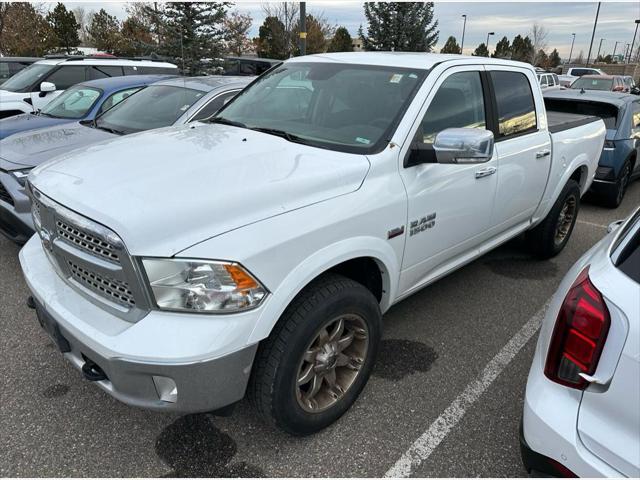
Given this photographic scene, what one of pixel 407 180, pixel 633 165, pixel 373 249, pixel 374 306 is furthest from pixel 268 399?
pixel 633 165

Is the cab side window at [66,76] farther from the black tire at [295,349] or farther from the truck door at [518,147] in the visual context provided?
the black tire at [295,349]

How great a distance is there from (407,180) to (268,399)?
1.37 metres

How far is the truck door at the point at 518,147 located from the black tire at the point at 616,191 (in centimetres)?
335

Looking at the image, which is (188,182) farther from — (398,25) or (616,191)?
(398,25)

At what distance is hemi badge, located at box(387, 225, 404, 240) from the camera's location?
2.57 meters

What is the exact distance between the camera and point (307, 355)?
2312 mm

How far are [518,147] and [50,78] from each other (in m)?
8.69

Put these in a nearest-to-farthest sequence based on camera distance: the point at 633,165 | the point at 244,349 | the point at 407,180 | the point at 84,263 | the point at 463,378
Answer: the point at 244,349
the point at 84,263
the point at 407,180
the point at 463,378
the point at 633,165

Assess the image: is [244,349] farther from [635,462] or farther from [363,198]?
[635,462]

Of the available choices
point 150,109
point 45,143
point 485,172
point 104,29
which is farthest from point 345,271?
point 104,29

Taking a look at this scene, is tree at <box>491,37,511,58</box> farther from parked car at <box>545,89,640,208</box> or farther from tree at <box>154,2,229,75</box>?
parked car at <box>545,89,640,208</box>

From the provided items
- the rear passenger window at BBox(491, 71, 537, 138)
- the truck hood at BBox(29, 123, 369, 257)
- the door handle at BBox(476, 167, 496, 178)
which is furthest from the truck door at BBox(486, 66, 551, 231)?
the truck hood at BBox(29, 123, 369, 257)

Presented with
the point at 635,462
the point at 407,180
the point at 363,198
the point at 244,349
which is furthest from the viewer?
the point at 407,180

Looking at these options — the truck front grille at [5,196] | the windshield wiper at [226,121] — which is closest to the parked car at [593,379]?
the windshield wiper at [226,121]
